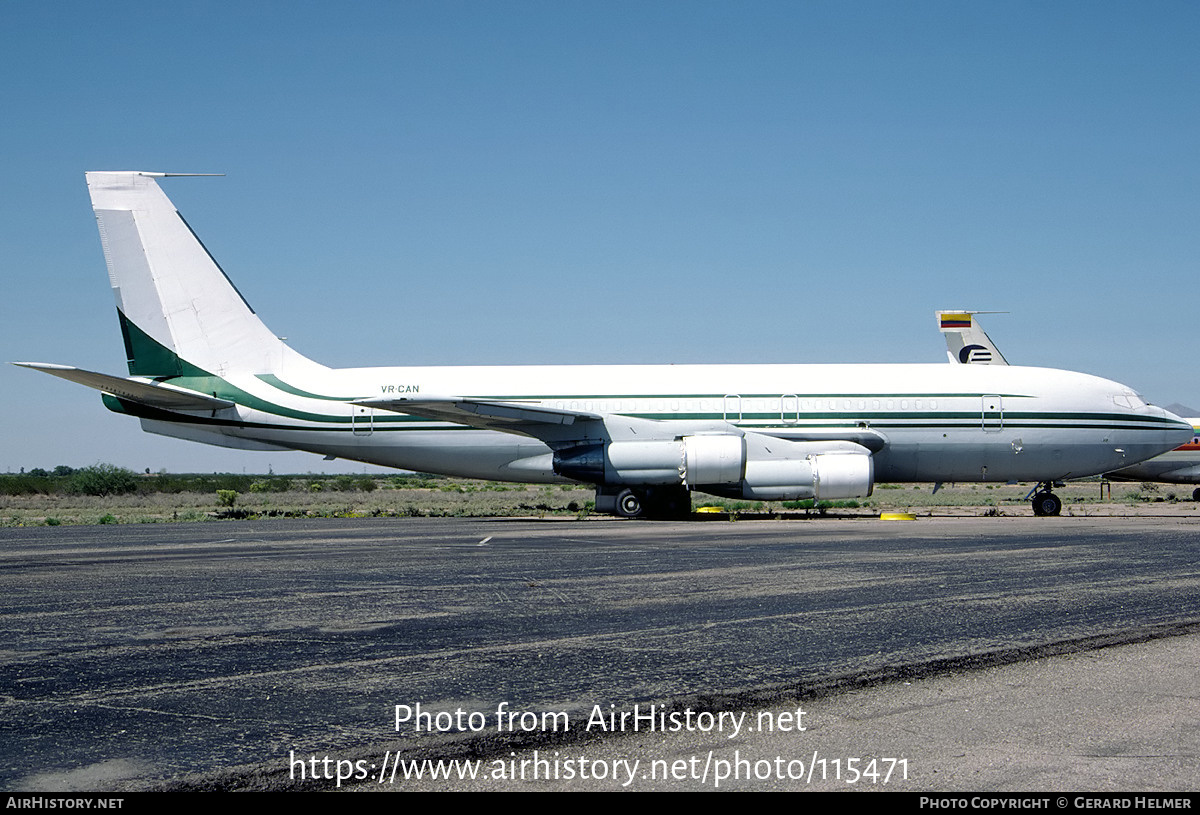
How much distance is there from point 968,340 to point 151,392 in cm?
3320

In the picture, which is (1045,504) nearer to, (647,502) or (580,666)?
(647,502)

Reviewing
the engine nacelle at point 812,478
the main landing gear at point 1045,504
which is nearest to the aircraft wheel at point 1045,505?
the main landing gear at point 1045,504

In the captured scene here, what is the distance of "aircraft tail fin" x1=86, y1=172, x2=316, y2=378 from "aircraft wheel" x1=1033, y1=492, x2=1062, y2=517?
20843mm

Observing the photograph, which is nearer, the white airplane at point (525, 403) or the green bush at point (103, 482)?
the white airplane at point (525, 403)

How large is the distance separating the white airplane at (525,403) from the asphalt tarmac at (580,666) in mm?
13710

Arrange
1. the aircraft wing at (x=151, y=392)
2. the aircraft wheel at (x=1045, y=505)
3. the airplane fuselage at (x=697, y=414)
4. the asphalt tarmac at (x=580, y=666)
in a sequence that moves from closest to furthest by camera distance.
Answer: the asphalt tarmac at (x=580, y=666) → the aircraft wing at (x=151, y=392) → the airplane fuselage at (x=697, y=414) → the aircraft wheel at (x=1045, y=505)

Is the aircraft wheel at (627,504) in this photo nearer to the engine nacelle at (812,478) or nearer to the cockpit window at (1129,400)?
the engine nacelle at (812,478)

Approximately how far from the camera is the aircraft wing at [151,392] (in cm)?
2630

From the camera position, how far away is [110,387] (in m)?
27.2

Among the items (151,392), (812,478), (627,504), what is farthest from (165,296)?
(812,478)

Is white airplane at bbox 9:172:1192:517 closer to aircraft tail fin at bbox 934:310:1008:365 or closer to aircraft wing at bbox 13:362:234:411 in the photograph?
aircraft wing at bbox 13:362:234:411

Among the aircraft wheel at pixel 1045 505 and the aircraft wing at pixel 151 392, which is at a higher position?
the aircraft wing at pixel 151 392

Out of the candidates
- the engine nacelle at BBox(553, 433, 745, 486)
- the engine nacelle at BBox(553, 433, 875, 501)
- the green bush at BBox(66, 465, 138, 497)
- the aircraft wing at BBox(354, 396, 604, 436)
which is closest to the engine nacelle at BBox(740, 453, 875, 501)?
the engine nacelle at BBox(553, 433, 875, 501)

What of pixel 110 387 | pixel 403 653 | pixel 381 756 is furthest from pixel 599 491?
pixel 381 756
